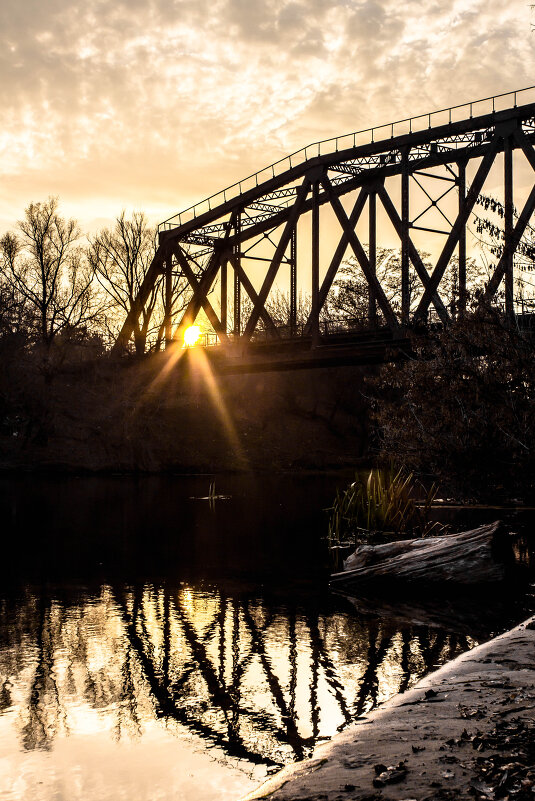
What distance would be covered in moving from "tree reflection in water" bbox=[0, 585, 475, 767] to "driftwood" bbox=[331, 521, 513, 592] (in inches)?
50.5

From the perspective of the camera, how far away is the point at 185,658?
8289 mm

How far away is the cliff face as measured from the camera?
42.7 metres

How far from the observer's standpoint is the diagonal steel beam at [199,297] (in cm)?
4300

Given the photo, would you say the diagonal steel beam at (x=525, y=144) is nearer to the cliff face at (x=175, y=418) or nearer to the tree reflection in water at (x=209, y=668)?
the cliff face at (x=175, y=418)

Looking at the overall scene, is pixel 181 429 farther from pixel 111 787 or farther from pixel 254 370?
pixel 111 787

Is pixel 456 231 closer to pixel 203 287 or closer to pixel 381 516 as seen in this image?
pixel 381 516

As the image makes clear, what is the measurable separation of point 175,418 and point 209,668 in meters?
40.4

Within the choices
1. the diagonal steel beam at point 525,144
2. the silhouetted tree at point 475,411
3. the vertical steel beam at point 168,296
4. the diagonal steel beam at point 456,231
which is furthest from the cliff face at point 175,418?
the silhouetted tree at point 475,411

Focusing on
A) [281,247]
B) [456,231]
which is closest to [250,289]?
[281,247]

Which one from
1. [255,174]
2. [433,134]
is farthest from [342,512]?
[255,174]

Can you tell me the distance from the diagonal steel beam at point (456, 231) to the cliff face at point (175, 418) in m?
16.7

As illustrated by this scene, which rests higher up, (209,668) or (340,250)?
(340,250)

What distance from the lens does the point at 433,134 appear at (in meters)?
32.2

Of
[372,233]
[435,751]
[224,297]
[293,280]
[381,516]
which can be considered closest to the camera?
[435,751]
